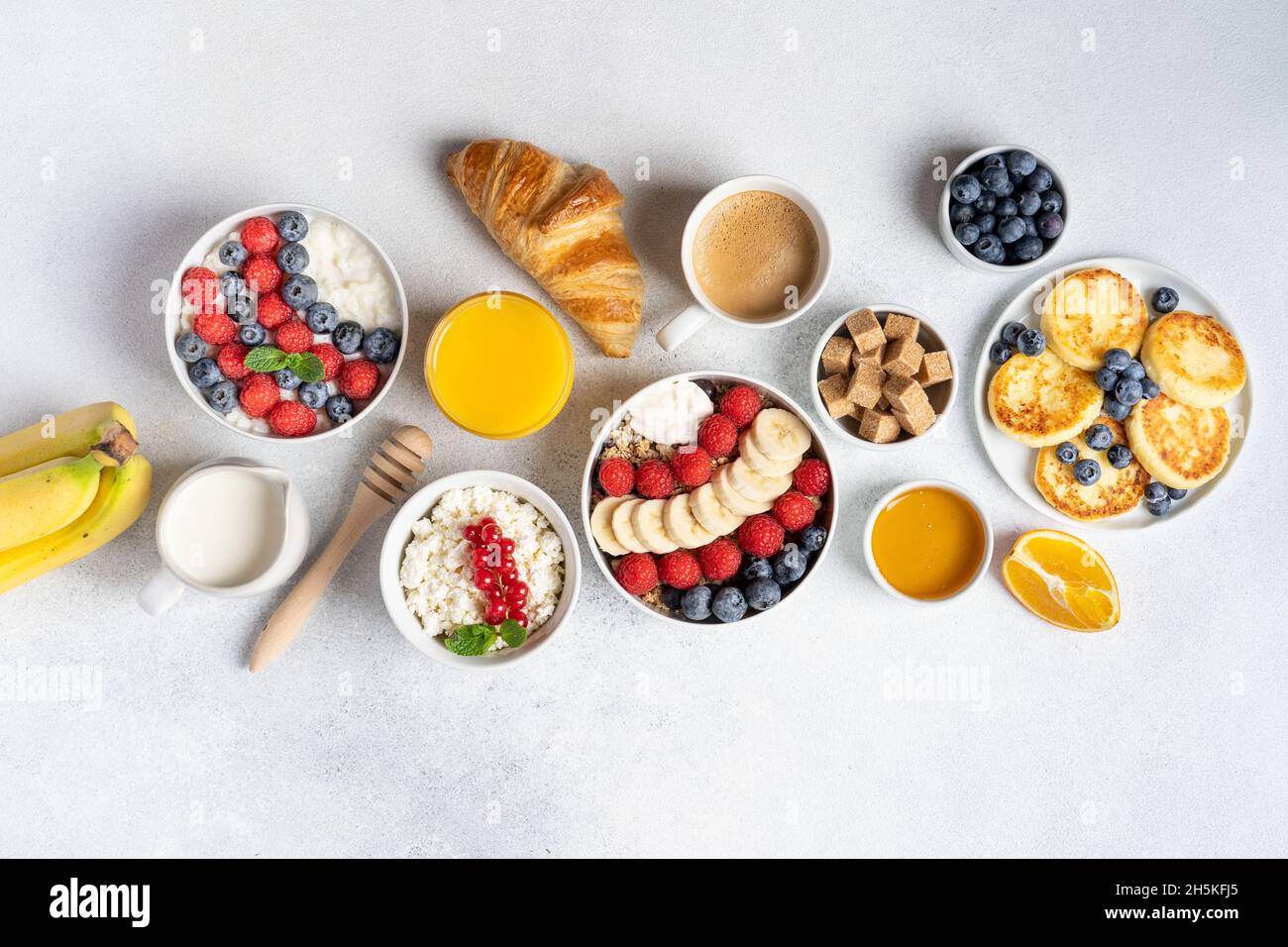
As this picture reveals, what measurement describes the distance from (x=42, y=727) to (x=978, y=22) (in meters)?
2.90

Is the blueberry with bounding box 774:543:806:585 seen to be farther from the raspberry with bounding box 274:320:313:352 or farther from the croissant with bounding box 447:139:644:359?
the raspberry with bounding box 274:320:313:352

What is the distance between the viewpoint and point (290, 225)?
1923 millimetres

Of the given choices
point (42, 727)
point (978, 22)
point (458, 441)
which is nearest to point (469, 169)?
point (458, 441)

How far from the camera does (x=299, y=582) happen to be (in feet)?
6.82

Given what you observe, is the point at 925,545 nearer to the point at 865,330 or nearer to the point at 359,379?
the point at 865,330

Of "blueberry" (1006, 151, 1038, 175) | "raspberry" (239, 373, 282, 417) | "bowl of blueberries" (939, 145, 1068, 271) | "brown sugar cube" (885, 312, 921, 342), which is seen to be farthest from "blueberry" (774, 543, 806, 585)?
"raspberry" (239, 373, 282, 417)

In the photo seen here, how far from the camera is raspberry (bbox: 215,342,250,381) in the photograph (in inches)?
75.7

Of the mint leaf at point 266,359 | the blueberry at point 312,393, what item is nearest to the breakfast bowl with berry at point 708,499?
the blueberry at point 312,393

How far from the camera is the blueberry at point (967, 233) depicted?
211 centimetres

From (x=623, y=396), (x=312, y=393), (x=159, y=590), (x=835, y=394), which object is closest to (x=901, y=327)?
(x=835, y=394)

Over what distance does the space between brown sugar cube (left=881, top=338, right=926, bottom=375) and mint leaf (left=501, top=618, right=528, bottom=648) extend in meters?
1.02

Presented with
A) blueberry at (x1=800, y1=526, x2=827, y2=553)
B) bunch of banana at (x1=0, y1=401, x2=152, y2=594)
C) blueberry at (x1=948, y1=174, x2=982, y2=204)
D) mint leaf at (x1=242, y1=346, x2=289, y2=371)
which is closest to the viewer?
bunch of banana at (x1=0, y1=401, x2=152, y2=594)

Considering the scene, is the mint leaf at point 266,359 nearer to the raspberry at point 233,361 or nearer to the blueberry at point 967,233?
the raspberry at point 233,361
